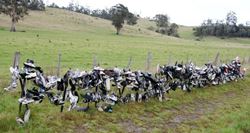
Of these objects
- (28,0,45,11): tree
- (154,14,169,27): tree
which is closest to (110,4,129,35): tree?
(28,0,45,11): tree

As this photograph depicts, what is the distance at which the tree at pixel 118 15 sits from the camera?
4218 inches

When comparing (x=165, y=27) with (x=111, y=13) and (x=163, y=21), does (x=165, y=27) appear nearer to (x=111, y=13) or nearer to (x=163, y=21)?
(x=163, y=21)

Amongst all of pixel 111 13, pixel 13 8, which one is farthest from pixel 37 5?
pixel 13 8

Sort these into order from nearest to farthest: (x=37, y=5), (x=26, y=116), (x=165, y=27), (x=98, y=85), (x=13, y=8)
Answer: (x=26, y=116) < (x=98, y=85) < (x=13, y=8) < (x=37, y=5) < (x=165, y=27)

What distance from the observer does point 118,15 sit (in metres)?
109

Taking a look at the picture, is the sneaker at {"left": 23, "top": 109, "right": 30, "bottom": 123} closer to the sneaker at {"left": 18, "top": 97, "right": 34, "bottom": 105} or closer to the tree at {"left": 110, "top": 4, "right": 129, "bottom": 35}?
the sneaker at {"left": 18, "top": 97, "right": 34, "bottom": 105}

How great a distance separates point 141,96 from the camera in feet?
51.0

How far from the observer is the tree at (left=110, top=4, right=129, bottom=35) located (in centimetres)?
10712

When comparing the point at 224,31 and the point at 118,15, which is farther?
the point at 224,31

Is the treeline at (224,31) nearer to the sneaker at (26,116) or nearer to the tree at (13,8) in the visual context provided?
the tree at (13,8)

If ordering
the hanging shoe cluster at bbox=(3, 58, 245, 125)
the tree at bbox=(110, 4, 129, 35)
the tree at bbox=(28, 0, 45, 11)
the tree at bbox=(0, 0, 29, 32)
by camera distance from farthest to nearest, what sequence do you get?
the tree at bbox=(28, 0, 45, 11) < the tree at bbox=(110, 4, 129, 35) < the tree at bbox=(0, 0, 29, 32) < the hanging shoe cluster at bbox=(3, 58, 245, 125)

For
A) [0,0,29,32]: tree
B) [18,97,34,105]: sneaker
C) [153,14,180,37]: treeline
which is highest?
[0,0,29,32]: tree

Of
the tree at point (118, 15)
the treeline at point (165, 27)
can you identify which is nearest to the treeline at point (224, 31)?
the treeline at point (165, 27)

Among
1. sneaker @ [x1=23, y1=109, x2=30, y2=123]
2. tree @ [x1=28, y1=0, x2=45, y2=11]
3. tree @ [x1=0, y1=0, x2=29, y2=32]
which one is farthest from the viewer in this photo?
tree @ [x1=28, y1=0, x2=45, y2=11]
